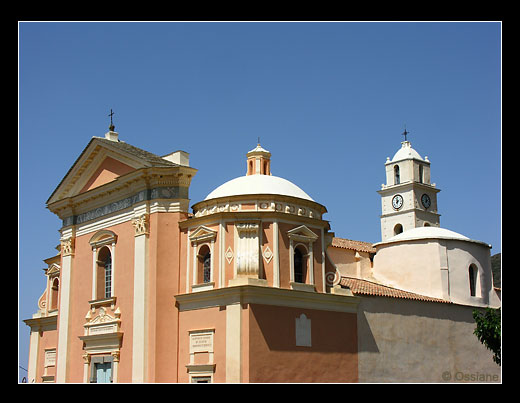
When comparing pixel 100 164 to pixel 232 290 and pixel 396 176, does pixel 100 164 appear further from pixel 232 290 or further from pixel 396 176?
pixel 396 176

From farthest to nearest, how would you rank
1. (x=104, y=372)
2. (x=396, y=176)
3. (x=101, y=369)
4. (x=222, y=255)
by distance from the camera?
1. (x=396, y=176)
2. (x=101, y=369)
3. (x=104, y=372)
4. (x=222, y=255)

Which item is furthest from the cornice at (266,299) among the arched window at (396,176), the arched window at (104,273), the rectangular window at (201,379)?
the arched window at (396,176)

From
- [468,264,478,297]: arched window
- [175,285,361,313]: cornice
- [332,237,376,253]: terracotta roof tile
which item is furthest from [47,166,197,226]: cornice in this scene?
[468,264,478,297]: arched window

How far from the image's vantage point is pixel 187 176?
24.6 m

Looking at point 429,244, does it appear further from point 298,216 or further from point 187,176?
point 187,176

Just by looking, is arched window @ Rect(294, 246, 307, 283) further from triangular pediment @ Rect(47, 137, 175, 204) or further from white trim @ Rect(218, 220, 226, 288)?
triangular pediment @ Rect(47, 137, 175, 204)

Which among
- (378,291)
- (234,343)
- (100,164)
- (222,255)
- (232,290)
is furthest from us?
(100,164)

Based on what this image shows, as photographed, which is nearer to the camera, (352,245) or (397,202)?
(352,245)

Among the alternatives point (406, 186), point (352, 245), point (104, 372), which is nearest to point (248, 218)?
point (104, 372)

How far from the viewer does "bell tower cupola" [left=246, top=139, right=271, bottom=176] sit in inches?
1048

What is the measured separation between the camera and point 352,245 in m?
32.2

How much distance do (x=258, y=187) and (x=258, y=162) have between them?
2.62 metres

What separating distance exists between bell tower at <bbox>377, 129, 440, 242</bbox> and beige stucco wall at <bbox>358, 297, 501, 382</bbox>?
20214 millimetres
